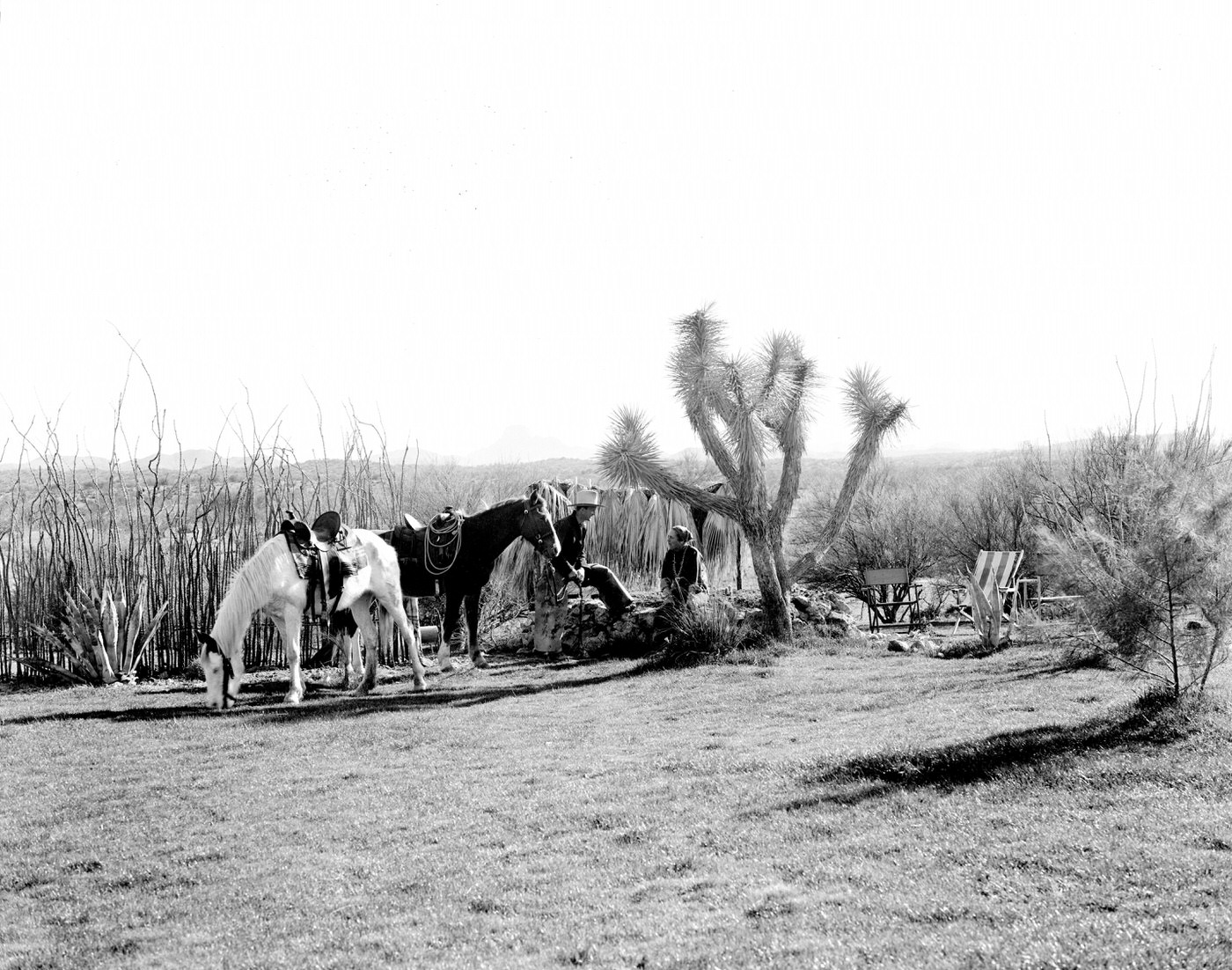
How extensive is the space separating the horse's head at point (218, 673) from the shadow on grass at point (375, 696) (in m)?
0.11

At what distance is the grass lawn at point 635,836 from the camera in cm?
368

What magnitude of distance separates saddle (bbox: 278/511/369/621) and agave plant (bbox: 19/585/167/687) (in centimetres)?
286

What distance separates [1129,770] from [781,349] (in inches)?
337

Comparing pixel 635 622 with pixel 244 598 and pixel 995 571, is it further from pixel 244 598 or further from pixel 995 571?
pixel 244 598

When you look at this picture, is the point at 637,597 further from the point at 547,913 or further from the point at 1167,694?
the point at 547,913

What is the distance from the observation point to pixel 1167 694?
6.64m

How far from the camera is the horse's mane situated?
8672mm

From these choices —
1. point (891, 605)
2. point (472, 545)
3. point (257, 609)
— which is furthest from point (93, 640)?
point (891, 605)

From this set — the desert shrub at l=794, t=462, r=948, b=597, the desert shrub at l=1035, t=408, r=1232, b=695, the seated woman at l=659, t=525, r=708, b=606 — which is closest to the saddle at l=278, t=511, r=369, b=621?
the seated woman at l=659, t=525, r=708, b=606

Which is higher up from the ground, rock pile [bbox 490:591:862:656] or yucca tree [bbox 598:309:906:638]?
yucca tree [bbox 598:309:906:638]

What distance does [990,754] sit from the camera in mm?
6020

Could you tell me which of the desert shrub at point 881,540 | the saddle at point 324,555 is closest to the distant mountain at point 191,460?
the saddle at point 324,555

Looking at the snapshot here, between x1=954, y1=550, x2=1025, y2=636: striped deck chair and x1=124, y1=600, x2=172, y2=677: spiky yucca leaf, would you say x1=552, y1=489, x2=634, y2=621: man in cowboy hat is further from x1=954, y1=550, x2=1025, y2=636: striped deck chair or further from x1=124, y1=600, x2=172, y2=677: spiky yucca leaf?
x1=954, y1=550, x2=1025, y2=636: striped deck chair

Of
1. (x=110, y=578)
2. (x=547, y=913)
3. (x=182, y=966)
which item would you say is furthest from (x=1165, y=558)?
(x=110, y=578)
